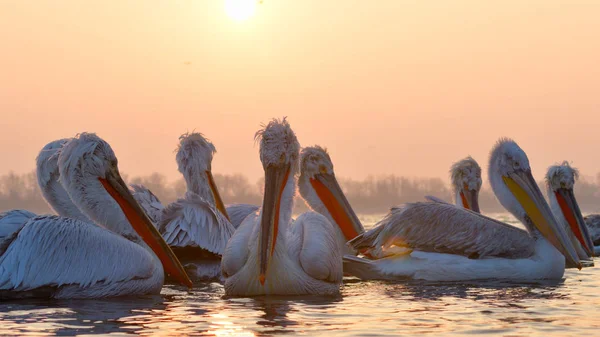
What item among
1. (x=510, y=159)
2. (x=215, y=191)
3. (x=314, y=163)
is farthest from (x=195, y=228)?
(x=510, y=159)

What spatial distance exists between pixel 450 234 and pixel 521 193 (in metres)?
0.98

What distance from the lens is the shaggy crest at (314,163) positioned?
31.3ft

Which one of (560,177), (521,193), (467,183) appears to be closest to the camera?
(521,193)

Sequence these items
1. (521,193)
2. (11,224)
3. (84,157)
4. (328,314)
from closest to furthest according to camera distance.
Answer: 1. (328,314)
2. (11,224)
3. (84,157)
4. (521,193)

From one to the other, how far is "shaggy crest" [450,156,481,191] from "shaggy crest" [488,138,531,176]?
1.91m

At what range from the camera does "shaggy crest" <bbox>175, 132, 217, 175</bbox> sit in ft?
31.0

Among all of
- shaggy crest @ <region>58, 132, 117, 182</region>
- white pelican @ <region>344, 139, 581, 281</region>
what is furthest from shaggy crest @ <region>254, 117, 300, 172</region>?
white pelican @ <region>344, 139, 581, 281</region>

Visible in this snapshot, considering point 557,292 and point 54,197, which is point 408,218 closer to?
point 557,292

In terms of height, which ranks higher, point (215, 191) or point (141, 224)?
point (215, 191)

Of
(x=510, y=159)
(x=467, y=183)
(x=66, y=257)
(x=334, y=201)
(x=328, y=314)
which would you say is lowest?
(x=328, y=314)

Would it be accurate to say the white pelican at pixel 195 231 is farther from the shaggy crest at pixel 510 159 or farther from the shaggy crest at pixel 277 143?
the shaggy crest at pixel 510 159

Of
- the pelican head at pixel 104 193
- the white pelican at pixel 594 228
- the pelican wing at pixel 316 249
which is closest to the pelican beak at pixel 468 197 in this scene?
the white pelican at pixel 594 228

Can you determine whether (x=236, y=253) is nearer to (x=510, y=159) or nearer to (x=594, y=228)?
(x=510, y=159)

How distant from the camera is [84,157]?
22.7ft
